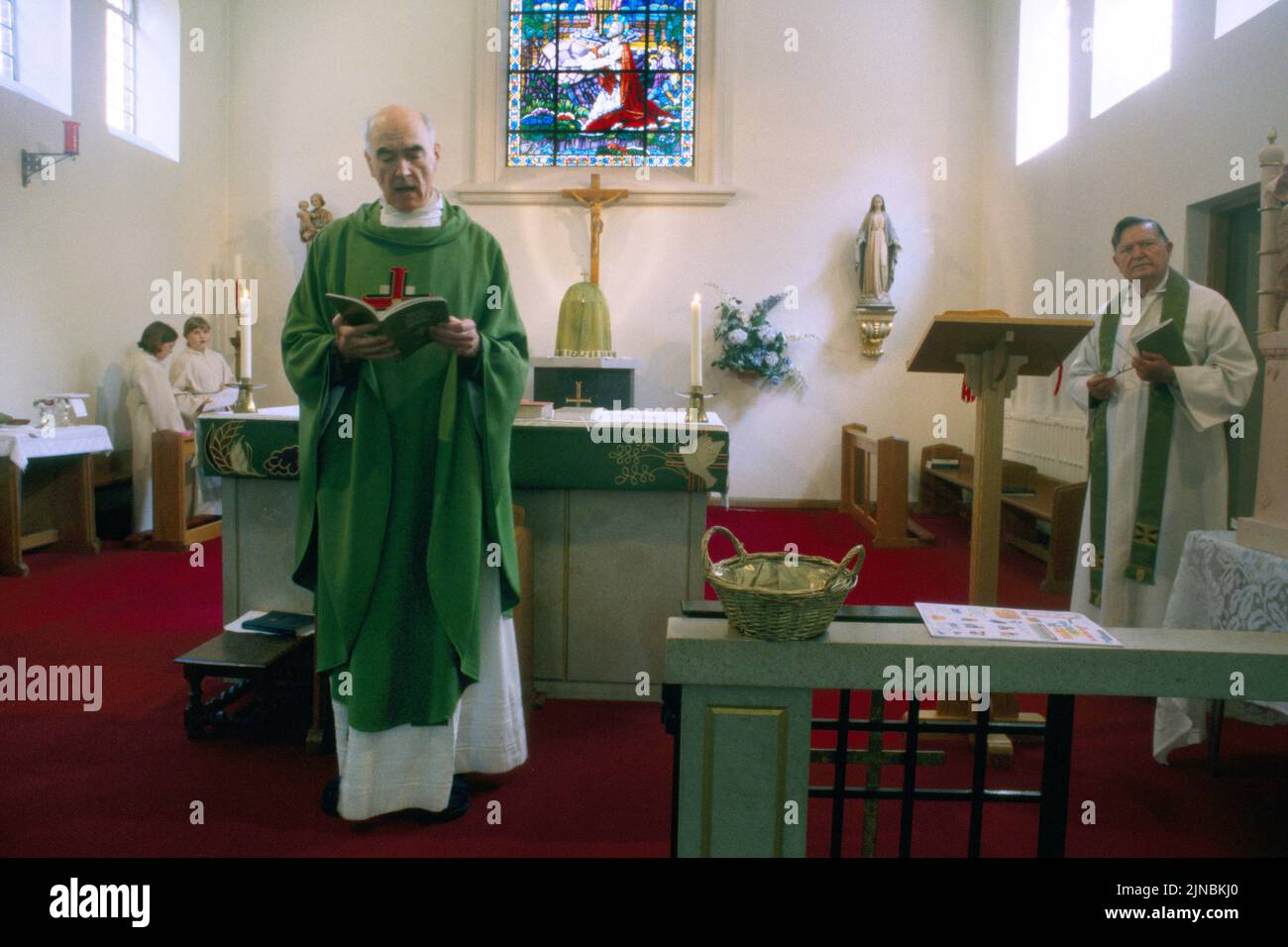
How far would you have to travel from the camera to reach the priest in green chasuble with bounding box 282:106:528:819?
242 centimetres

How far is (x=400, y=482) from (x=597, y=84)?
24.9 feet

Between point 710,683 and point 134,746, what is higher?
point 710,683

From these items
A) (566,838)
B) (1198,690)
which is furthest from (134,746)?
(1198,690)

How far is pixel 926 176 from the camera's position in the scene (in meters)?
8.62

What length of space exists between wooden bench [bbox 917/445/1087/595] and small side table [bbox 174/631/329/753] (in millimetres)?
3732

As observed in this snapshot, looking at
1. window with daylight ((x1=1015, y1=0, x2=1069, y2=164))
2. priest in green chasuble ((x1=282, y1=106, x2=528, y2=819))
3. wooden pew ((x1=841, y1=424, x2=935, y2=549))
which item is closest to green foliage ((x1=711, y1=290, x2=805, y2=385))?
wooden pew ((x1=841, y1=424, x2=935, y2=549))

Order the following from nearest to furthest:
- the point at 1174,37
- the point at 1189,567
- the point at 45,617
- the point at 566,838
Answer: the point at 566,838
the point at 1189,567
the point at 45,617
the point at 1174,37

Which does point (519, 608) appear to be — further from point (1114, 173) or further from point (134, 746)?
point (1114, 173)

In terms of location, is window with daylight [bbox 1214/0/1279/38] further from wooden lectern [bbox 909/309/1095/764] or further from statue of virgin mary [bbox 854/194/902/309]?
statue of virgin mary [bbox 854/194/902/309]

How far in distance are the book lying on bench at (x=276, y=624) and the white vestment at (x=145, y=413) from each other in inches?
153

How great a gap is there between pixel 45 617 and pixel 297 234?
542 centimetres

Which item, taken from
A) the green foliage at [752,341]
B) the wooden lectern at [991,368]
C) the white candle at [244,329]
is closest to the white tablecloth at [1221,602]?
the wooden lectern at [991,368]

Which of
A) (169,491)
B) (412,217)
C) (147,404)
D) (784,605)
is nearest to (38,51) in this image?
(147,404)
